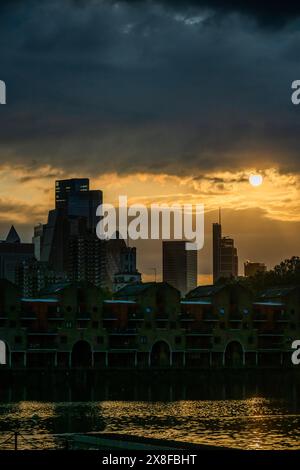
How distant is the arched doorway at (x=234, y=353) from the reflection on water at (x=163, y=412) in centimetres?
2278

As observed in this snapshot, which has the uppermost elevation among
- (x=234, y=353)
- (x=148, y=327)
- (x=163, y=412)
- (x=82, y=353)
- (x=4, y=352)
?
(x=148, y=327)

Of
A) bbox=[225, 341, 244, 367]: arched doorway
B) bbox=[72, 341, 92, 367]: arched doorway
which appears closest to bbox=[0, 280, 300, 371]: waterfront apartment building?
bbox=[72, 341, 92, 367]: arched doorway

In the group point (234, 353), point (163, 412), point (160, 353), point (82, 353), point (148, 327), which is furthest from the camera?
point (234, 353)

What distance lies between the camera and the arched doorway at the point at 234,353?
136m

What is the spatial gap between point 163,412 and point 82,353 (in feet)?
174

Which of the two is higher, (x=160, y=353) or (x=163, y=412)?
(x=160, y=353)

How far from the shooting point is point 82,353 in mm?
127875

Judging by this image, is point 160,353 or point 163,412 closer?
point 163,412

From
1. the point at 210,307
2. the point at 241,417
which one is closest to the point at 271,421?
the point at 241,417

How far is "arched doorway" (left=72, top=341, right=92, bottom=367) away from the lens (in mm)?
126250

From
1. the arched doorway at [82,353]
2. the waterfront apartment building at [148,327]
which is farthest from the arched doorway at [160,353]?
the arched doorway at [82,353]

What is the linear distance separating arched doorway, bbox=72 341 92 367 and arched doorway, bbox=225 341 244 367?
802 inches

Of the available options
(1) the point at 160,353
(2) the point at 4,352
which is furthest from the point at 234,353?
(2) the point at 4,352

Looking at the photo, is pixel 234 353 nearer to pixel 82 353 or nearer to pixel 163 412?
pixel 82 353
